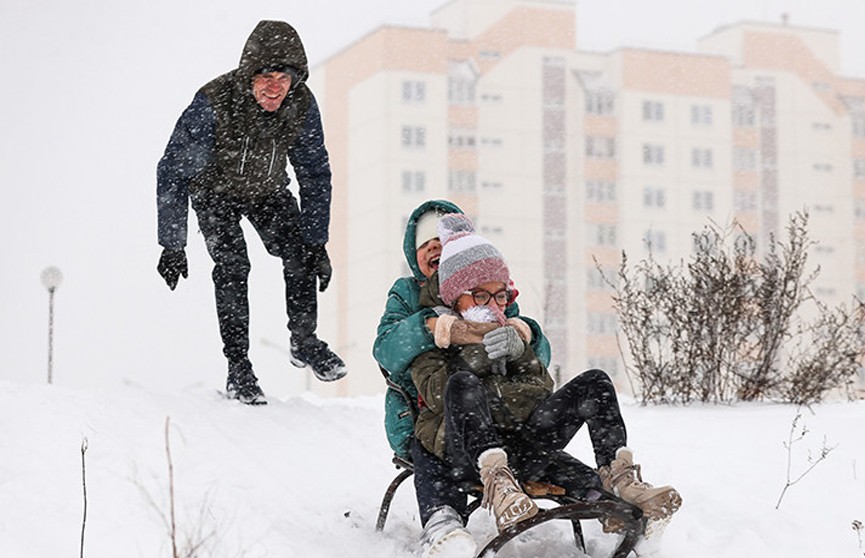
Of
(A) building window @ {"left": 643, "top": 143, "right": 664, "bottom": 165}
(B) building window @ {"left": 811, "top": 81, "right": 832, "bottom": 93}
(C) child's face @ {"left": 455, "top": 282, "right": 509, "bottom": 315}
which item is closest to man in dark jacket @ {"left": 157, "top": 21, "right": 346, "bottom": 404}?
(C) child's face @ {"left": 455, "top": 282, "right": 509, "bottom": 315}

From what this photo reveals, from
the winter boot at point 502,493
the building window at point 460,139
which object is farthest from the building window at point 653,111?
the winter boot at point 502,493

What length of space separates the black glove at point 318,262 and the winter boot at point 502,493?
8.93 feet

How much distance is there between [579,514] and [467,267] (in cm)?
101

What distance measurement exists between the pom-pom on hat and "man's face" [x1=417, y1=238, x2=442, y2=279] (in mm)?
427

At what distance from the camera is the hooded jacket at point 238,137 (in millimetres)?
5980

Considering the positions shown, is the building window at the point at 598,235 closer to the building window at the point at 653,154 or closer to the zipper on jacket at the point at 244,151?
the building window at the point at 653,154

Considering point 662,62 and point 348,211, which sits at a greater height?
point 662,62

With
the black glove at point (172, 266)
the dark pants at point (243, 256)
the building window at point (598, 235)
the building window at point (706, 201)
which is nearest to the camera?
the black glove at point (172, 266)

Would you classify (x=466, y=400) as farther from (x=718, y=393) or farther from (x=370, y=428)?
(x=718, y=393)

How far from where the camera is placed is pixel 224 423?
5816 millimetres

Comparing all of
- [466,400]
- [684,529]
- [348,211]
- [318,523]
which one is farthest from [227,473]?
[348,211]

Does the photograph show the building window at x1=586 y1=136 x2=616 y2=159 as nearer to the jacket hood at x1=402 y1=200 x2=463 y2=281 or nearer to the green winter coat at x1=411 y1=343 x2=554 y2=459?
the jacket hood at x1=402 y1=200 x2=463 y2=281

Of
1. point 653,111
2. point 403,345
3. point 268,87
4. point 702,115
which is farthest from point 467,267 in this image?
point 702,115

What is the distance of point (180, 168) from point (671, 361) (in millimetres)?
3699
